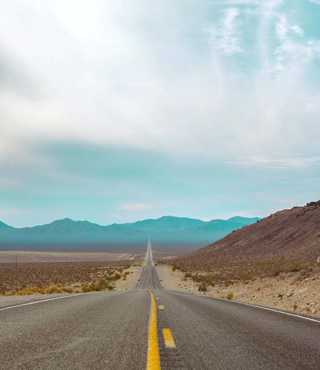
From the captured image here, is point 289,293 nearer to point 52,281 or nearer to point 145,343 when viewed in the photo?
point 145,343

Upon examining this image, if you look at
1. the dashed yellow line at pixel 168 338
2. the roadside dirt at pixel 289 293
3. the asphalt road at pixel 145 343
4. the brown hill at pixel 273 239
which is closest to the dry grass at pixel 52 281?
the roadside dirt at pixel 289 293

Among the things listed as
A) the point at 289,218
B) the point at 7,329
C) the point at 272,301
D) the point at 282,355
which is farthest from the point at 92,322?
the point at 289,218

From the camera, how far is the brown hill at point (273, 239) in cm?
A: 8312

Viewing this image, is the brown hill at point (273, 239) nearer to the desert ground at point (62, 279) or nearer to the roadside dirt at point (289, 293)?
the desert ground at point (62, 279)

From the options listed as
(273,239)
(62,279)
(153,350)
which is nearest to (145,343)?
(153,350)

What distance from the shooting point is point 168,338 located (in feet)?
20.0

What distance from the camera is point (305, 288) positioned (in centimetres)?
2023

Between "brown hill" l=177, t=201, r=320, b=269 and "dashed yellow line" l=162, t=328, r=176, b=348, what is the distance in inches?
2817

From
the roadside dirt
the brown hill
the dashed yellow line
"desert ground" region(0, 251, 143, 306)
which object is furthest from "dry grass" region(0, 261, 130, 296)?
the brown hill

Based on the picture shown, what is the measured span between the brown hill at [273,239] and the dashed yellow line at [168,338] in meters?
71.6

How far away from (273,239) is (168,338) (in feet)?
333

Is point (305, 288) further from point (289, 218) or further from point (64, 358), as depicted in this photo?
point (289, 218)

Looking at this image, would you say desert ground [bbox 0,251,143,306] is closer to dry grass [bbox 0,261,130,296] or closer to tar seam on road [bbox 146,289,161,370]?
dry grass [bbox 0,261,130,296]

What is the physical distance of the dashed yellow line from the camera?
5523 millimetres
